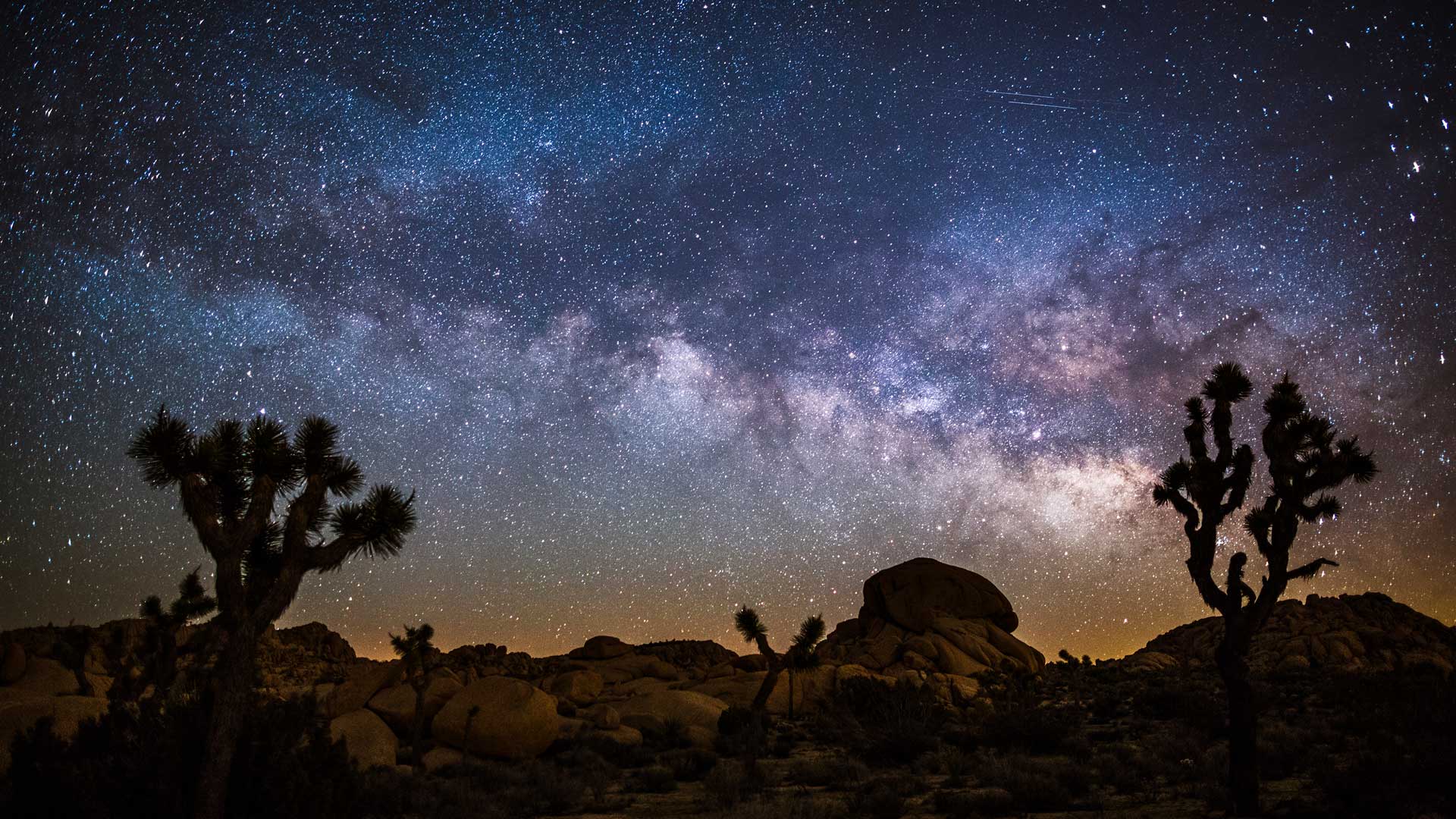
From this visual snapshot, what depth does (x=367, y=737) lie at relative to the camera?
22062 mm

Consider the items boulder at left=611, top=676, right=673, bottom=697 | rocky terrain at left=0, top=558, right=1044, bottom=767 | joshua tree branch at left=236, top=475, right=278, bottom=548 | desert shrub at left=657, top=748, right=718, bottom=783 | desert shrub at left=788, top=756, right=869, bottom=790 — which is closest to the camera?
joshua tree branch at left=236, top=475, right=278, bottom=548

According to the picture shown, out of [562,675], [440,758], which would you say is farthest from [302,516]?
[562,675]

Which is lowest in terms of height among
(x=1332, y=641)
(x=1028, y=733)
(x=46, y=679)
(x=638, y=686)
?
(x=46, y=679)

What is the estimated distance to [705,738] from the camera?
24.0 metres

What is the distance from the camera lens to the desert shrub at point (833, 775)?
49.9 ft

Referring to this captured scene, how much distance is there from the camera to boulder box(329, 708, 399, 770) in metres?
20.9

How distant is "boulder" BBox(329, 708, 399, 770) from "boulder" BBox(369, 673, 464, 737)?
1.73ft

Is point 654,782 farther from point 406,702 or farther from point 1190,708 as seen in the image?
point 1190,708

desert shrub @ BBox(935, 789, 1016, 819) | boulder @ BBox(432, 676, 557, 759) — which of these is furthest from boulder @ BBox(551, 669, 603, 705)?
desert shrub @ BBox(935, 789, 1016, 819)

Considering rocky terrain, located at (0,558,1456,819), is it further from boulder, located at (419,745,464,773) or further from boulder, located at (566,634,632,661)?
boulder, located at (566,634,632,661)

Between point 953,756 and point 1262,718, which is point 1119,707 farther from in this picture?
point 953,756

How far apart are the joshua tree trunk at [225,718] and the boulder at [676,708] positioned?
18154 mm

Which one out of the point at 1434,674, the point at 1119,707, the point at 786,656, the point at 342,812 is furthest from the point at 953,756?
the point at 1434,674

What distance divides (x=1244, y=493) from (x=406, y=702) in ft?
78.4
